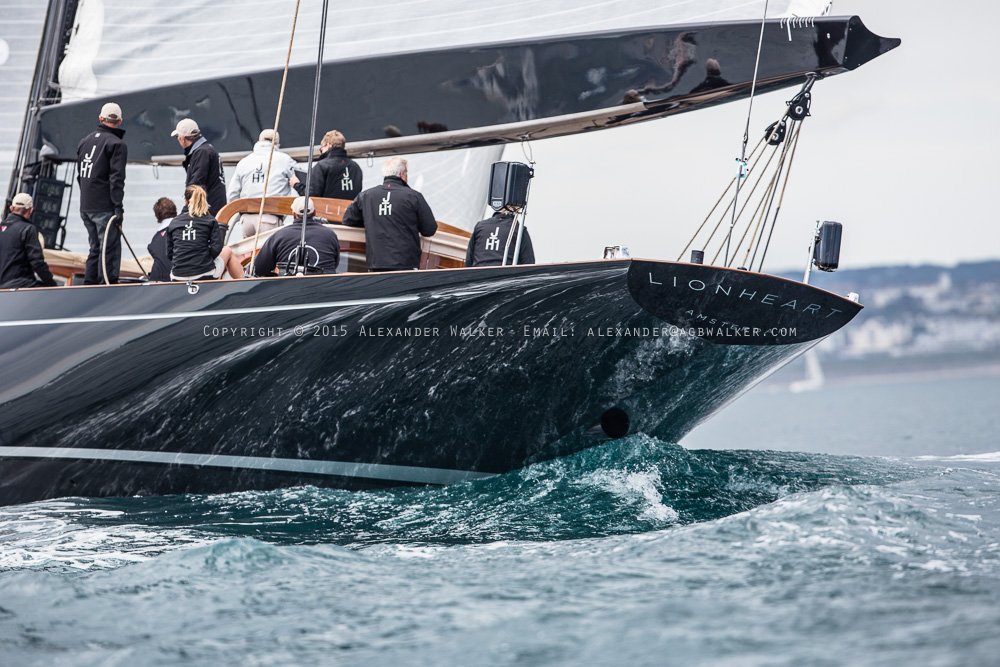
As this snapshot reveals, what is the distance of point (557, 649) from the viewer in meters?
2.61

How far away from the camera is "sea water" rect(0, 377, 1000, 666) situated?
2.63m

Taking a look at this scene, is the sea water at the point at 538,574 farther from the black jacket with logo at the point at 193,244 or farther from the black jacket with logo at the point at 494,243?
the black jacket with logo at the point at 193,244

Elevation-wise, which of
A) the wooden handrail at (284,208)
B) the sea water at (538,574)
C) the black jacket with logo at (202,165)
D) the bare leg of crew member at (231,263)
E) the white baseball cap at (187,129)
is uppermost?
the white baseball cap at (187,129)

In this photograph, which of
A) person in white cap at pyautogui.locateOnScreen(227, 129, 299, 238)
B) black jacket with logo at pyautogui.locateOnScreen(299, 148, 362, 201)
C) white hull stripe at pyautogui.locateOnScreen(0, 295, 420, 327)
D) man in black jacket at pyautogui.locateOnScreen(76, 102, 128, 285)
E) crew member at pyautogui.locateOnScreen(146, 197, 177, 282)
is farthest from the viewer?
person in white cap at pyautogui.locateOnScreen(227, 129, 299, 238)

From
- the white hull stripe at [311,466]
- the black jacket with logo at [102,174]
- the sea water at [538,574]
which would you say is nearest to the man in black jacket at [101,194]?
the black jacket with logo at [102,174]

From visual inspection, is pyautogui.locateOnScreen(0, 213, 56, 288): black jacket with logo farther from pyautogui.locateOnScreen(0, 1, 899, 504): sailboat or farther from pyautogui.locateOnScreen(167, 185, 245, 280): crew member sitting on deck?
pyautogui.locateOnScreen(167, 185, 245, 280): crew member sitting on deck

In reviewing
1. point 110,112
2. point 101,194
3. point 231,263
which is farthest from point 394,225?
point 110,112

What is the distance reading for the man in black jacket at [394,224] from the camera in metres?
5.32

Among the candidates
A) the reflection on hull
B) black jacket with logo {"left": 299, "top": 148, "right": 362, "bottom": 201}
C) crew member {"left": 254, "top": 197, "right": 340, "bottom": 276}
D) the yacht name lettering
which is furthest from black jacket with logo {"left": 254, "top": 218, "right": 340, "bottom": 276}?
the yacht name lettering

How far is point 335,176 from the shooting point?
632 cm

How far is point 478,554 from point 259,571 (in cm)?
81

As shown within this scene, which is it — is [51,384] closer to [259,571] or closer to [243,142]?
[243,142]

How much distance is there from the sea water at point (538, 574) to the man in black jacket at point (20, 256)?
1.54m

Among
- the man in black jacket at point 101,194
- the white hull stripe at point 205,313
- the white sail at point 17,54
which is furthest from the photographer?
the white sail at point 17,54
